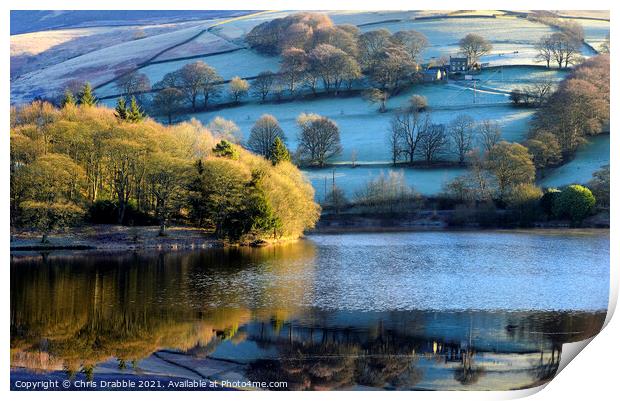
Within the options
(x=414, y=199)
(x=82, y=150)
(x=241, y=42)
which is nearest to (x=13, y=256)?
(x=82, y=150)

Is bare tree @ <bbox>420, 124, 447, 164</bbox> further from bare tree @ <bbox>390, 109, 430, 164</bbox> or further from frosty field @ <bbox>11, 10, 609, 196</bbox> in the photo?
frosty field @ <bbox>11, 10, 609, 196</bbox>

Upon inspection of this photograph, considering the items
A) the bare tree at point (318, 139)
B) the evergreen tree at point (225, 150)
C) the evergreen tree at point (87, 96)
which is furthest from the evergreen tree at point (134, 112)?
the bare tree at point (318, 139)

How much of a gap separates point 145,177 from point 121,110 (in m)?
1.70

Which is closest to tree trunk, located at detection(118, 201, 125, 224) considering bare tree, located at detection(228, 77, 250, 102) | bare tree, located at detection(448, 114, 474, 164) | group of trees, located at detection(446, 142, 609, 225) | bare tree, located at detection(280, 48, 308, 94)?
bare tree, located at detection(228, 77, 250, 102)

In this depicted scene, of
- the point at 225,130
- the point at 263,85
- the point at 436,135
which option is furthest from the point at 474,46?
the point at 225,130

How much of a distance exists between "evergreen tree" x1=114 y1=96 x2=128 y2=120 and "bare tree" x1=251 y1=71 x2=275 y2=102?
3056 mm

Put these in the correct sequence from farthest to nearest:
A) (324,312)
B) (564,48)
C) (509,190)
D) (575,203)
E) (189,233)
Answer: (189,233), (509,190), (564,48), (575,203), (324,312)

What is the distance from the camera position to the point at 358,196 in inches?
857

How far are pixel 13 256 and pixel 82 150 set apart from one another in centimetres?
291

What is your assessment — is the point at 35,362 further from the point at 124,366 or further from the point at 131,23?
the point at 131,23

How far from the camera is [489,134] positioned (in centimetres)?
2162

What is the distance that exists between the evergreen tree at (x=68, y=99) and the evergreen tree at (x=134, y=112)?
130cm

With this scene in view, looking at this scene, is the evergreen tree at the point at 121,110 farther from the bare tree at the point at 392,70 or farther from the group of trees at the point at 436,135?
the group of trees at the point at 436,135

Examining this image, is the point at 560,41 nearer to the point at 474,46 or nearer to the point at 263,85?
the point at 474,46
